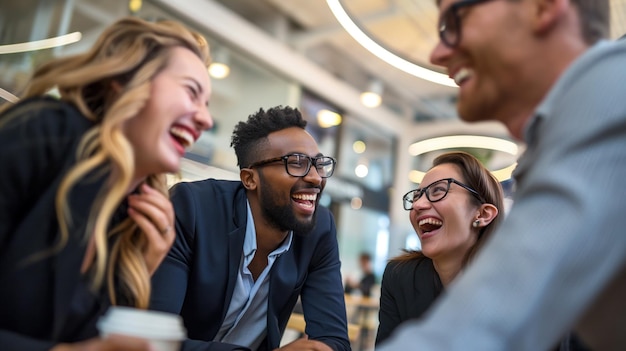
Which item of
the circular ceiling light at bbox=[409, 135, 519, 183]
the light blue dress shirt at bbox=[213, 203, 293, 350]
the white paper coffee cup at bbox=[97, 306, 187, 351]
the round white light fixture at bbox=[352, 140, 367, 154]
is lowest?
the light blue dress shirt at bbox=[213, 203, 293, 350]

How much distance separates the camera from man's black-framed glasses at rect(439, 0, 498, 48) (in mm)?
874

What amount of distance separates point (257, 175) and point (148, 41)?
3.70ft

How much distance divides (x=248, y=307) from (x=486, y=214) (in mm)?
1050

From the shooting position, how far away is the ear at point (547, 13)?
2.67ft

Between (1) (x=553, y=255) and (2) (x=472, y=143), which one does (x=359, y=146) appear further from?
(1) (x=553, y=255)

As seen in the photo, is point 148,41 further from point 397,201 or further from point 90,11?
point 397,201

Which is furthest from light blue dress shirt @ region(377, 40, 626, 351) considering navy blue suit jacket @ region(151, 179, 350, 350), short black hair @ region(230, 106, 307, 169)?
short black hair @ region(230, 106, 307, 169)

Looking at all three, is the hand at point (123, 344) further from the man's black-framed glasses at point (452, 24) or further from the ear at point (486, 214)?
the ear at point (486, 214)

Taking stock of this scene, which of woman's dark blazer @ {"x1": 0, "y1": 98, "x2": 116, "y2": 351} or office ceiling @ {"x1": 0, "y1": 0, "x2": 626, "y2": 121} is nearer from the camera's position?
woman's dark blazer @ {"x1": 0, "y1": 98, "x2": 116, "y2": 351}

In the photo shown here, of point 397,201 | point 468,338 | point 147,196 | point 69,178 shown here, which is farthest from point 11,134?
point 397,201

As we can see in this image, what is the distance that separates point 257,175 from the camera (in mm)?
2160

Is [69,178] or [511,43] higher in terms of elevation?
[511,43]

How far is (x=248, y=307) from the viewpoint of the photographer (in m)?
1.82

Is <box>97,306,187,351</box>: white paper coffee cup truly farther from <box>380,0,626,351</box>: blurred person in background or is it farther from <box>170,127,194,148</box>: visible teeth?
<box>170,127,194,148</box>: visible teeth
